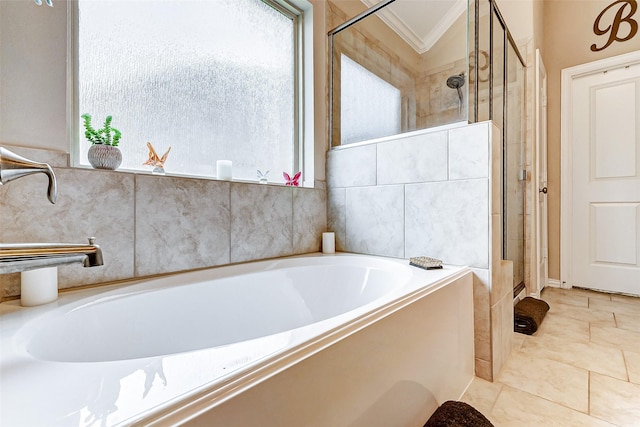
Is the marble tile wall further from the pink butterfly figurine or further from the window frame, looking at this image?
the window frame

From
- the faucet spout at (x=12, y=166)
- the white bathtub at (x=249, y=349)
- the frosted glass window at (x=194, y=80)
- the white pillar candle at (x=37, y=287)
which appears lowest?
the white bathtub at (x=249, y=349)

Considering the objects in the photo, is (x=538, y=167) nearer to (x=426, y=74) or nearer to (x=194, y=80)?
(x=426, y=74)

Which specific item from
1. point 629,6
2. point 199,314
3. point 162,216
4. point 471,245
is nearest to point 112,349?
point 199,314

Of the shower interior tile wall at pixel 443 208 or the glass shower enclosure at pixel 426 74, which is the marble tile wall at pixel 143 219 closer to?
the shower interior tile wall at pixel 443 208

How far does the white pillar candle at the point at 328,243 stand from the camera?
1.79 metres

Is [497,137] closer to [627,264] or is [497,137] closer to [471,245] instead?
[471,245]

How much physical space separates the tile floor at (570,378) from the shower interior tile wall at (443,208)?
120 millimetres

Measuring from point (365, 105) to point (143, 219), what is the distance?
4.73ft

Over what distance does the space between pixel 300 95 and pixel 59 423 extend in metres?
1.94

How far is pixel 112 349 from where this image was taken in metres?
0.84

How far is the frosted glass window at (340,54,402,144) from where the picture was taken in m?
1.74

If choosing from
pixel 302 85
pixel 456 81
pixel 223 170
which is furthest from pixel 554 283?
pixel 223 170

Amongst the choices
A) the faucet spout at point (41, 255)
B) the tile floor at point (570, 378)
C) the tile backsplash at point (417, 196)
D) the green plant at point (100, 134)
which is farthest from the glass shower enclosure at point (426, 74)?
the faucet spout at point (41, 255)

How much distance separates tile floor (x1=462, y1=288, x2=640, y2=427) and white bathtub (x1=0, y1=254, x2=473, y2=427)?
166mm
